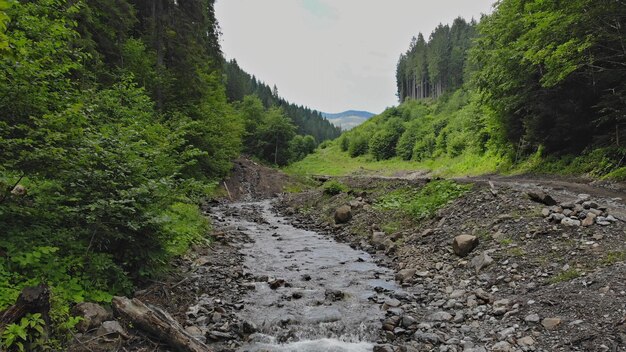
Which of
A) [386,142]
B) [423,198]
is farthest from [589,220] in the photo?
[386,142]

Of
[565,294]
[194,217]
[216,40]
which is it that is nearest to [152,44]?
[216,40]

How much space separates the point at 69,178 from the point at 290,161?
173 ft

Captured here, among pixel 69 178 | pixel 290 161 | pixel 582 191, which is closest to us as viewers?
pixel 69 178

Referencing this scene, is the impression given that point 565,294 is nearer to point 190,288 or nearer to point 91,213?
point 190,288

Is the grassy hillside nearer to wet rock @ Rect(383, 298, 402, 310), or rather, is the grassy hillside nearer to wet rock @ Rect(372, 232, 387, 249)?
wet rock @ Rect(372, 232, 387, 249)

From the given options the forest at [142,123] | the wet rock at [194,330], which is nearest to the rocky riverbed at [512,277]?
the wet rock at [194,330]

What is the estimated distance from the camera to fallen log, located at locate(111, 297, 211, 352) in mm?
5426

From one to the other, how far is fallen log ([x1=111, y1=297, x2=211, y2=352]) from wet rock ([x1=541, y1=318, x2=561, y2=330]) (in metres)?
5.48

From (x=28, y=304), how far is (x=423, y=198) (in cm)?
1373

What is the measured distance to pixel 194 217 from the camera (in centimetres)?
1377

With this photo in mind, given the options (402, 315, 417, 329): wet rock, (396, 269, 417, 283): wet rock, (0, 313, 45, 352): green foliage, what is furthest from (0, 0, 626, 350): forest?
(396, 269, 417, 283): wet rock

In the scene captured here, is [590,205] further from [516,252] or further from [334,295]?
[334,295]

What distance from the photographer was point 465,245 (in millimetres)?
9672

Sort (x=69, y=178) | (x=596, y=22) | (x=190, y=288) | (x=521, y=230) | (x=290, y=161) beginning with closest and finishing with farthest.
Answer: (x=69, y=178), (x=190, y=288), (x=521, y=230), (x=596, y=22), (x=290, y=161)
